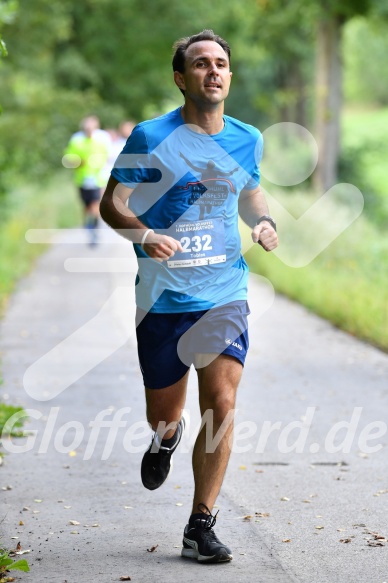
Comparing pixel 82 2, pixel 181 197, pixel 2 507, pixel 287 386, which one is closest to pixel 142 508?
pixel 2 507

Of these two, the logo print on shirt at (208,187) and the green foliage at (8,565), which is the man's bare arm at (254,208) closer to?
the logo print on shirt at (208,187)

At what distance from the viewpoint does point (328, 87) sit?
2359 centimetres

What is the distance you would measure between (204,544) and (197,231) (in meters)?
1.33

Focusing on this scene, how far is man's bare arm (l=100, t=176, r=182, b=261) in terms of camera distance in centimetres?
512

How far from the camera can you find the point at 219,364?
541cm

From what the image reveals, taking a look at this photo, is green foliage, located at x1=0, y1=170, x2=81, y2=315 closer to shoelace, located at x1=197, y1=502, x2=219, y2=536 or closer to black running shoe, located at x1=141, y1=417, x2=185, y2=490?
black running shoe, located at x1=141, y1=417, x2=185, y2=490

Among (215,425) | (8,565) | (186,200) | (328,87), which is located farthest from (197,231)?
(328,87)

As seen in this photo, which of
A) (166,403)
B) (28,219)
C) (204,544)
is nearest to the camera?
(204,544)

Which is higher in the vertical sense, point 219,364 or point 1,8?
point 1,8

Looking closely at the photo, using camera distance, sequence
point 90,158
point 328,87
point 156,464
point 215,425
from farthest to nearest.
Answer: point 328,87 → point 90,158 → point 156,464 → point 215,425

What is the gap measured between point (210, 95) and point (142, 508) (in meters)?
2.18

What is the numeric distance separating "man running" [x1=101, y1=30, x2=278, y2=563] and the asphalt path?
1.42ft

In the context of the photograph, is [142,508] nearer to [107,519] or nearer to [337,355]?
[107,519]

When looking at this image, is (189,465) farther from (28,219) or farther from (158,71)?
(158,71)
